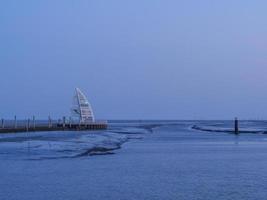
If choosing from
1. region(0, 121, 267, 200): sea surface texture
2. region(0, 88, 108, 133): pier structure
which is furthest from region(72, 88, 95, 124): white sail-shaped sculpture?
region(0, 121, 267, 200): sea surface texture

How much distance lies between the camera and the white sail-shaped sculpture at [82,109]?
113750 mm

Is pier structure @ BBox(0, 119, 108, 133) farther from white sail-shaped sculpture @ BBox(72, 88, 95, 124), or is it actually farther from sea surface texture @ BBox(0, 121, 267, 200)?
sea surface texture @ BBox(0, 121, 267, 200)

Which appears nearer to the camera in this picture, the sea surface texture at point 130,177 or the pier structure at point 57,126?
the sea surface texture at point 130,177

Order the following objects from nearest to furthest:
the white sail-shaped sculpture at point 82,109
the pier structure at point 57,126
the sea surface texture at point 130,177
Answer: the sea surface texture at point 130,177
the pier structure at point 57,126
the white sail-shaped sculpture at point 82,109

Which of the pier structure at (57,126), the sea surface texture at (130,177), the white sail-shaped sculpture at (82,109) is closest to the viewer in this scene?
the sea surface texture at (130,177)

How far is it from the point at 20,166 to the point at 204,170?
8.74 metres

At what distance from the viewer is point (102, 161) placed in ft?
102

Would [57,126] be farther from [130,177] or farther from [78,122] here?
[130,177]

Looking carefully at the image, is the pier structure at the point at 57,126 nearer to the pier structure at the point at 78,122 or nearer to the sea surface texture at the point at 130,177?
the pier structure at the point at 78,122

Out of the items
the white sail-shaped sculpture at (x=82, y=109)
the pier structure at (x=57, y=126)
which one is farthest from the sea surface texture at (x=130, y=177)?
the white sail-shaped sculpture at (x=82, y=109)

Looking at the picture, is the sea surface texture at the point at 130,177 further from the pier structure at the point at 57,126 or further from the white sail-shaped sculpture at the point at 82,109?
the white sail-shaped sculpture at the point at 82,109

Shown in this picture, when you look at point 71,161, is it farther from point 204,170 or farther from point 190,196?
point 190,196

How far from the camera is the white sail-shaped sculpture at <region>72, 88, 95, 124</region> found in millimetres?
113750

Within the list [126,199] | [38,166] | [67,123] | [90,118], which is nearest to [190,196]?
[126,199]
